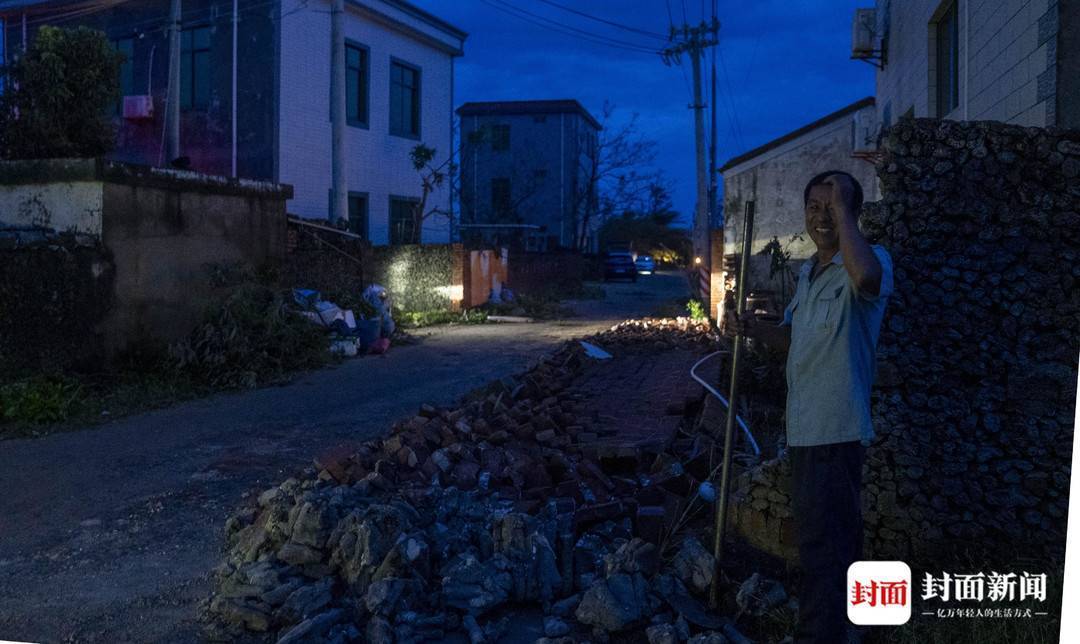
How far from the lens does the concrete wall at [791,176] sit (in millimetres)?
11711

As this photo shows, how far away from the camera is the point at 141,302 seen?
9133 mm

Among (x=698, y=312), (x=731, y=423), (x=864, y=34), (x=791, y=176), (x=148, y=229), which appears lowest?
(x=731, y=423)

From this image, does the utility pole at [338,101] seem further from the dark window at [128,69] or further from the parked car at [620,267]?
the parked car at [620,267]

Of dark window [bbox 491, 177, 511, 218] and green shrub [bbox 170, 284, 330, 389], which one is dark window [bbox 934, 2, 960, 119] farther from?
dark window [bbox 491, 177, 511, 218]

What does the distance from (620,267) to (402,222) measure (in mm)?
16534

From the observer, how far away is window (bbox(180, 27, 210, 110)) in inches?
656

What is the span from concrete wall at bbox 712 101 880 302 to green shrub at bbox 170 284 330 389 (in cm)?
606

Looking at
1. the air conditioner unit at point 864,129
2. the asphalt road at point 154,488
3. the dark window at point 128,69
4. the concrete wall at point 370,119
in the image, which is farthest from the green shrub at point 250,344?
the dark window at point 128,69

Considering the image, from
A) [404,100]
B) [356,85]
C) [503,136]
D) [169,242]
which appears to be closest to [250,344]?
[169,242]

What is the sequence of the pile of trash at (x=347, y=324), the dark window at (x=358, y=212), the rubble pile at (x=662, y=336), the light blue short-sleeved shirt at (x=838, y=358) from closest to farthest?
1. the light blue short-sleeved shirt at (x=838, y=358)
2. the rubble pile at (x=662, y=336)
3. the pile of trash at (x=347, y=324)
4. the dark window at (x=358, y=212)

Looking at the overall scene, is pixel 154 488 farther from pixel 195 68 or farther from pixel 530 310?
pixel 195 68

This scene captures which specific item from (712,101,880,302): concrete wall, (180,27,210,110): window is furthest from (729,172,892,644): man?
(180,27,210,110): window

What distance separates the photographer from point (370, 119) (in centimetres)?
1861

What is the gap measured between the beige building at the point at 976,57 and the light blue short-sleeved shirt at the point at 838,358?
8.98ft
